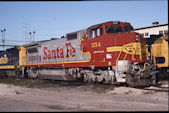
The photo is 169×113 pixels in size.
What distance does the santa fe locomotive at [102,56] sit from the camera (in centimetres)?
1231

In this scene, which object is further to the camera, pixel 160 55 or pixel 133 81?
pixel 160 55

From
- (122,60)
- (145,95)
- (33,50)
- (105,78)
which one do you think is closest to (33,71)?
(33,50)

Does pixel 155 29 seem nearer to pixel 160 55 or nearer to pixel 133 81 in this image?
pixel 160 55

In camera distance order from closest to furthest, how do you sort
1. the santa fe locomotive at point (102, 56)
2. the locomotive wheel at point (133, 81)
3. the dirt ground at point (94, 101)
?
1. the dirt ground at point (94, 101)
2. the locomotive wheel at point (133, 81)
3. the santa fe locomotive at point (102, 56)

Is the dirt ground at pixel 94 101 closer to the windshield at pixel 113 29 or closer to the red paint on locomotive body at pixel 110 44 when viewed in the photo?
the red paint on locomotive body at pixel 110 44

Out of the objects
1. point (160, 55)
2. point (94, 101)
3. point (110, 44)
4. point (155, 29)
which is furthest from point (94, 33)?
point (155, 29)

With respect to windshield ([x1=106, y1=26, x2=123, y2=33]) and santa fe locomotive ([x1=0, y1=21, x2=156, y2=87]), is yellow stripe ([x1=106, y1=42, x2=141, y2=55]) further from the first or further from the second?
windshield ([x1=106, y1=26, x2=123, y2=33])

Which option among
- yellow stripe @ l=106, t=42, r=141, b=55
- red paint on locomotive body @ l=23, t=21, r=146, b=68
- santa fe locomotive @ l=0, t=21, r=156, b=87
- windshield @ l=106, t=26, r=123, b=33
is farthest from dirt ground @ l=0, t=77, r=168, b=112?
windshield @ l=106, t=26, r=123, b=33

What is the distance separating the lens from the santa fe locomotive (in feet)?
40.4

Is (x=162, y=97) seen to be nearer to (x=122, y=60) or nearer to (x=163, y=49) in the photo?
(x=122, y=60)

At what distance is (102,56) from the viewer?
13.6 meters

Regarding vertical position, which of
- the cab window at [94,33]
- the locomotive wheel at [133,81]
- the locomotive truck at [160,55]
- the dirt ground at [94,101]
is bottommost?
the dirt ground at [94,101]

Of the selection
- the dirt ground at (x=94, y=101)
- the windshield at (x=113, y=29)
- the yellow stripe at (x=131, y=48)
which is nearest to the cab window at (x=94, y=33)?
the windshield at (x=113, y=29)

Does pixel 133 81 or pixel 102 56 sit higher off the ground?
pixel 102 56
